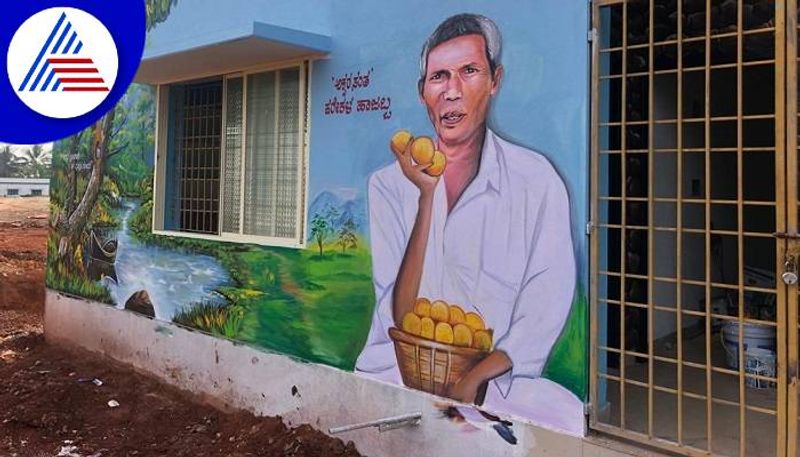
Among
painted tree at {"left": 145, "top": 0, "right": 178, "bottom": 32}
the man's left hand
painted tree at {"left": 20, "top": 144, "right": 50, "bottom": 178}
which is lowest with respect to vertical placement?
the man's left hand

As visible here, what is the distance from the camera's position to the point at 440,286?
4207 millimetres

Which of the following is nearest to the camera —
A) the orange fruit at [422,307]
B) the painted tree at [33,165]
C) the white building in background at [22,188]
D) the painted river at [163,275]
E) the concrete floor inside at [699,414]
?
the concrete floor inside at [699,414]

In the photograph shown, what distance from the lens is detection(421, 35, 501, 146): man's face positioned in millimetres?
3992

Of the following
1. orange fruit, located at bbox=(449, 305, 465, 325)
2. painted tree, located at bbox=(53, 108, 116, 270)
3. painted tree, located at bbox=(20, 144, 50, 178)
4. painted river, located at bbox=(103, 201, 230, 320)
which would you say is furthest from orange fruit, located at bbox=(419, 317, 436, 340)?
painted tree, located at bbox=(20, 144, 50, 178)

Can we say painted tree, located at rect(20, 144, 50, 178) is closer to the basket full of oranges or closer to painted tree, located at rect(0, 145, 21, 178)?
painted tree, located at rect(0, 145, 21, 178)

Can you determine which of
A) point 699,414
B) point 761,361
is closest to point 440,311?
point 699,414

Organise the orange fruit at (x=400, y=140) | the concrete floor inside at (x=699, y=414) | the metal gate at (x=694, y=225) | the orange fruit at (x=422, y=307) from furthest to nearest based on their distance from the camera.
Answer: the orange fruit at (x=400, y=140) → the orange fruit at (x=422, y=307) → the concrete floor inside at (x=699, y=414) → the metal gate at (x=694, y=225)

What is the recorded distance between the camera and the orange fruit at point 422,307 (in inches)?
168

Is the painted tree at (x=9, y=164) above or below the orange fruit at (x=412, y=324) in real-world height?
above

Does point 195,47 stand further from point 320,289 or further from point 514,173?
point 514,173

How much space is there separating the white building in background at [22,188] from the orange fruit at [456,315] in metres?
43.1

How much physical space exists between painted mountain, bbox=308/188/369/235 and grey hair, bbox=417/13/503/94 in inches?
36.1

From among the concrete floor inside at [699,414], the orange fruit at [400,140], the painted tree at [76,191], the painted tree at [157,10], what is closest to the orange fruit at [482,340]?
the concrete floor inside at [699,414]

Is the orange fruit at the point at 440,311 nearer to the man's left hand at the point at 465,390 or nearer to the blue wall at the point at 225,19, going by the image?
the man's left hand at the point at 465,390
